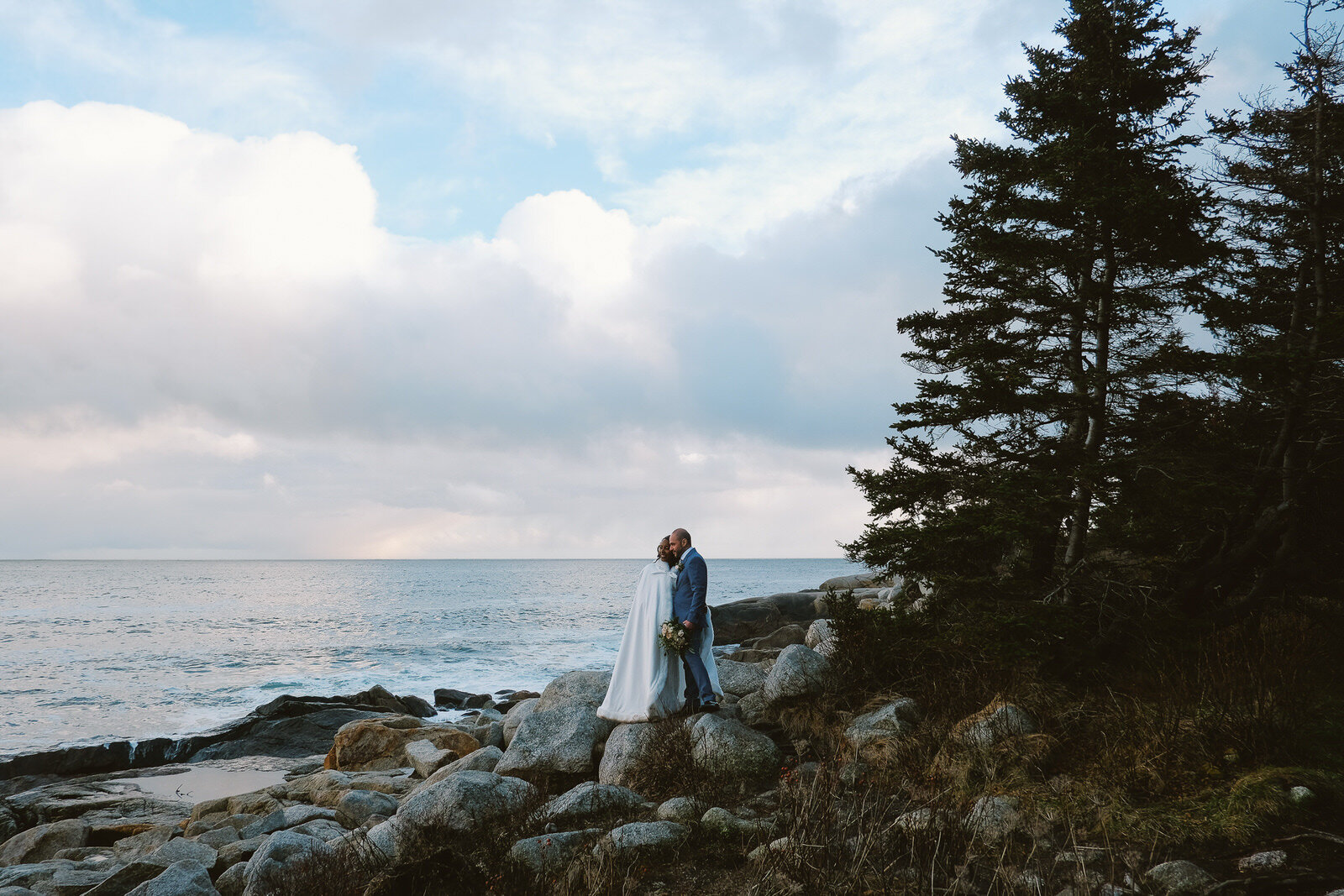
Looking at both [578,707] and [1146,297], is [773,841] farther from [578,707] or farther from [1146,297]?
[1146,297]

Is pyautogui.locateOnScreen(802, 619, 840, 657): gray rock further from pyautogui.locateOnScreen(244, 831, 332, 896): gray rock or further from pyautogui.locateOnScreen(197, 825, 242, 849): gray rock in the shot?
pyautogui.locateOnScreen(197, 825, 242, 849): gray rock

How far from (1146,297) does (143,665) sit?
107 feet

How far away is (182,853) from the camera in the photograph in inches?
315

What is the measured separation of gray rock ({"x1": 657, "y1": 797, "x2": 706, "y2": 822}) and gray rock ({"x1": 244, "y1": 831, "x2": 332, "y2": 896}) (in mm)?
2718

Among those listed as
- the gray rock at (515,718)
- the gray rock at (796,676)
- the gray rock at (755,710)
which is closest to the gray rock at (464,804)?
the gray rock at (755,710)

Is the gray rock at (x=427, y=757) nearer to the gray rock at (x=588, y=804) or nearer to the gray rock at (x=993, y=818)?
the gray rock at (x=588, y=804)

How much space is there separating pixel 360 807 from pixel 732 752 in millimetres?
4630

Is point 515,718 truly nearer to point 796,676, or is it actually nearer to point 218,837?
point 218,837

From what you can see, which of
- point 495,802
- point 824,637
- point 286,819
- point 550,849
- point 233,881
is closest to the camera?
point 550,849

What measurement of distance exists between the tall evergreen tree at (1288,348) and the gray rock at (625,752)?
6253mm

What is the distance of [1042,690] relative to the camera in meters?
8.53

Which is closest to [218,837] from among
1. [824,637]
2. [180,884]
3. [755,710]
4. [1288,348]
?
[180,884]

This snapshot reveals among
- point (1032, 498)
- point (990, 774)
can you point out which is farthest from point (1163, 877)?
point (1032, 498)

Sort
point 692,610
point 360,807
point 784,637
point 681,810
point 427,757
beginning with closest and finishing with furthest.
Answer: point 681,810 < point 360,807 < point 692,610 < point 427,757 < point 784,637
